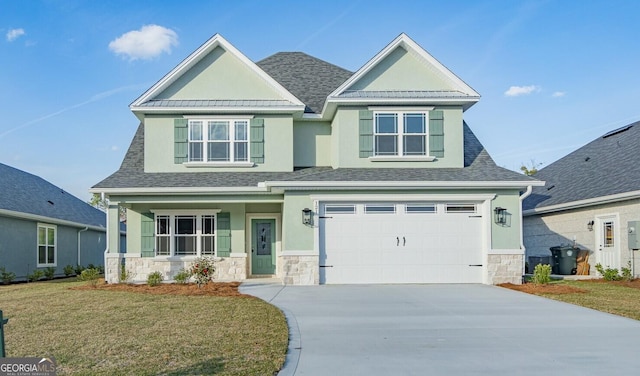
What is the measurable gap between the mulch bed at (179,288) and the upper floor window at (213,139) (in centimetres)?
401

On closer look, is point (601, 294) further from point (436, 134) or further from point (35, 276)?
point (35, 276)

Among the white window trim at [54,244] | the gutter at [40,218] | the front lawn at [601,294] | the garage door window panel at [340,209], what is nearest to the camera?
the front lawn at [601,294]

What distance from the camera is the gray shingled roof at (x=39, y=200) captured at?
805 inches

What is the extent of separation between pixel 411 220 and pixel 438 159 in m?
2.27

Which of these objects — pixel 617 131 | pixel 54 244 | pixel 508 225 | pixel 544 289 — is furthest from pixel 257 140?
pixel 617 131

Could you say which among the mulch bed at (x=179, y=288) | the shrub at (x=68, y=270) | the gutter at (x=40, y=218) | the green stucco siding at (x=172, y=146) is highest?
the green stucco siding at (x=172, y=146)

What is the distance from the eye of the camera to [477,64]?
714 inches

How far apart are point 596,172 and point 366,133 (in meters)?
9.33

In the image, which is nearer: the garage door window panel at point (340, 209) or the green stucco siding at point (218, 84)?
the garage door window panel at point (340, 209)

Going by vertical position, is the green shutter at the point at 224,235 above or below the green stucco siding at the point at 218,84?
below

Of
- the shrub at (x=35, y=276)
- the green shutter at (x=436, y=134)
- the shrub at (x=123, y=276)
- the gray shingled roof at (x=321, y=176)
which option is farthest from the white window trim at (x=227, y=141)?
the shrub at (x=35, y=276)

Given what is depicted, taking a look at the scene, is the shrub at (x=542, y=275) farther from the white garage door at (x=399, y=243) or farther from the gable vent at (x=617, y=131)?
the gable vent at (x=617, y=131)

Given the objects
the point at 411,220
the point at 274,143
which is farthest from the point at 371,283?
the point at 274,143

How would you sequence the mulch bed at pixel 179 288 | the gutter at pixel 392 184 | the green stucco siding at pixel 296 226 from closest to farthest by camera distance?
the mulch bed at pixel 179 288, the gutter at pixel 392 184, the green stucco siding at pixel 296 226
